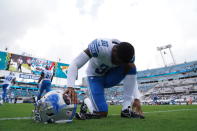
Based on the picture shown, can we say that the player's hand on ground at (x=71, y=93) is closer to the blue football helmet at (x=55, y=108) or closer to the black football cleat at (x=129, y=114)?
the blue football helmet at (x=55, y=108)

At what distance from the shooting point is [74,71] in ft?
8.93

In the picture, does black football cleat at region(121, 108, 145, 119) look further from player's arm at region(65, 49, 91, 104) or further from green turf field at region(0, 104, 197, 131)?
player's arm at region(65, 49, 91, 104)

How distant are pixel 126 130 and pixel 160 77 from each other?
47028 mm

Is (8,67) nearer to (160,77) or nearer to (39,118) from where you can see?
(39,118)

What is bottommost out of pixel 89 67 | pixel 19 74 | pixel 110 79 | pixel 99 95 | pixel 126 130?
pixel 126 130

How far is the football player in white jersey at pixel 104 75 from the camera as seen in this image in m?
2.82

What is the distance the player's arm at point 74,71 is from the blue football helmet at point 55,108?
74mm

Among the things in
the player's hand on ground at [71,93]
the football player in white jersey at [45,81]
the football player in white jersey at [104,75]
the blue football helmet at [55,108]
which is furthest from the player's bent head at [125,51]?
the football player in white jersey at [45,81]

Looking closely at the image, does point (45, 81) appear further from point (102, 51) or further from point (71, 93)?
point (71, 93)

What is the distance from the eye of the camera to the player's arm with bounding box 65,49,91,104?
8.34ft

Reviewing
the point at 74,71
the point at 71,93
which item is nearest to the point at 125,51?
the point at 74,71

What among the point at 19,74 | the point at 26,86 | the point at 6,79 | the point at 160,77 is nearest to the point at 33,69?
the point at 19,74

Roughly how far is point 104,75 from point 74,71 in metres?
1.13

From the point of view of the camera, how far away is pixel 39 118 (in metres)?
2.57
